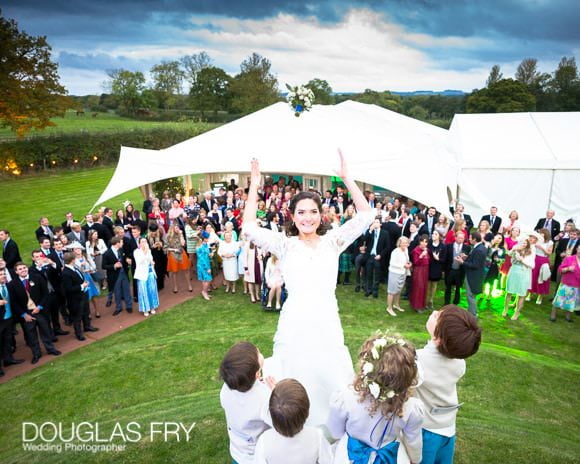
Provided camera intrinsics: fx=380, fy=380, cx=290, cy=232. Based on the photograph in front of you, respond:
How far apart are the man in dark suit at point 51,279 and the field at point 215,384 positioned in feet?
3.26

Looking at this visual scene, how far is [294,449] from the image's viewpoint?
2043 millimetres

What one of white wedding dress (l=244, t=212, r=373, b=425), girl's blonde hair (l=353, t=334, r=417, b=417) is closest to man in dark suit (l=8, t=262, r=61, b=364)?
white wedding dress (l=244, t=212, r=373, b=425)

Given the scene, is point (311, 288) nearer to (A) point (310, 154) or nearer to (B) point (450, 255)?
(B) point (450, 255)

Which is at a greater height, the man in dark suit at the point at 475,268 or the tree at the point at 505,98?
the tree at the point at 505,98

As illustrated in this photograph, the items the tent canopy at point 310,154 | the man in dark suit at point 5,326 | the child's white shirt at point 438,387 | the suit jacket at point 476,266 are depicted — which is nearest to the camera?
the child's white shirt at point 438,387

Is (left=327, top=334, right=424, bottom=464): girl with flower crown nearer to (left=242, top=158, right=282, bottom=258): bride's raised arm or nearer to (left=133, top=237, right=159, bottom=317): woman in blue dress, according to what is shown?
(left=242, top=158, right=282, bottom=258): bride's raised arm

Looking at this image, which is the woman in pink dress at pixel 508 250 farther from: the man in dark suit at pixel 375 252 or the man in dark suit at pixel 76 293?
the man in dark suit at pixel 76 293

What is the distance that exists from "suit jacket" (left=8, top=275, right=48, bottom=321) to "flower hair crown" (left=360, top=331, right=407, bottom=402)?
6.02m

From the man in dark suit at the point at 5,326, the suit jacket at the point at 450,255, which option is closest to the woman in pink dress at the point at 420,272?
the suit jacket at the point at 450,255

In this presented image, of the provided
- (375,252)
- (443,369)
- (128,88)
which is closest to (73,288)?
(375,252)

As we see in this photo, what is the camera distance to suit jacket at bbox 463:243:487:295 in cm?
706

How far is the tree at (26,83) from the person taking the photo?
2328cm

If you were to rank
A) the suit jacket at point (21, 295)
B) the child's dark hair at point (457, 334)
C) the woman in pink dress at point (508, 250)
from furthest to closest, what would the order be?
the woman in pink dress at point (508, 250), the suit jacket at point (21, 295), the child's dark hair at point (457, 334)

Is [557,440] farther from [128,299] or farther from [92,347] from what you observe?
[128,299]
